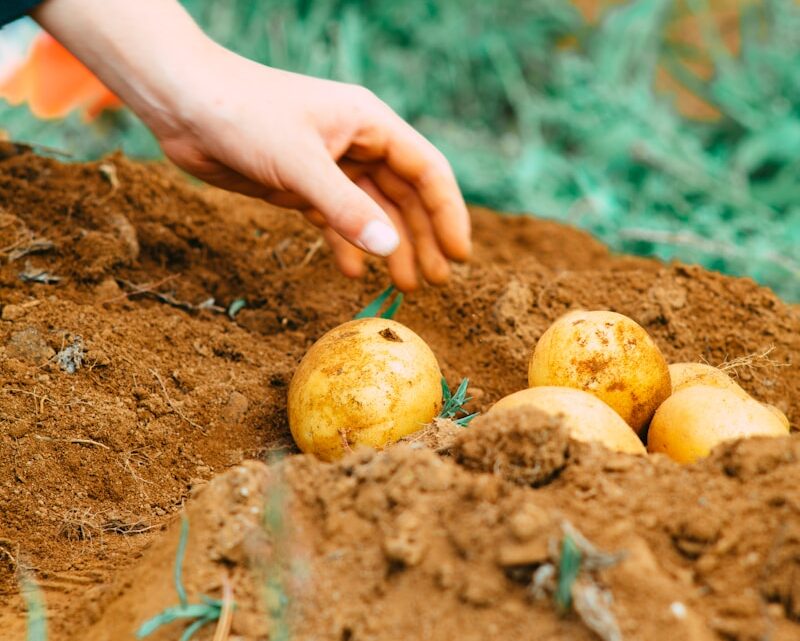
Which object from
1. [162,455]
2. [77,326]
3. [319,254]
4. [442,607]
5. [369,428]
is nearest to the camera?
[442,607]

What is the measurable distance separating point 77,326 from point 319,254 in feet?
3.71

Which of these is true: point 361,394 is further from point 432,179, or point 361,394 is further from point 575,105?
point 575,105

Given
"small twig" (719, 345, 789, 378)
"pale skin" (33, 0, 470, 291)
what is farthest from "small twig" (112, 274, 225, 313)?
"small twig" (719, 345, 789, 378)

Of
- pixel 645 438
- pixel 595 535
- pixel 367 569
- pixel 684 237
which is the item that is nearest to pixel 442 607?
pixel 367 569

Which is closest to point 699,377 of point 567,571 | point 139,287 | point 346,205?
point 346,205

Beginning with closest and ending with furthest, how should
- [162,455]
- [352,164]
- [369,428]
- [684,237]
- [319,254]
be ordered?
[369,428]
[162,455]
[352,164]
[319,254]
[684,237]

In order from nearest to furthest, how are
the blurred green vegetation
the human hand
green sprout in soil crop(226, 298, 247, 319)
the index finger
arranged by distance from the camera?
the human hand < the index finger < green sprout in soil crop(226, 298, 247, 319) < the blurred green vegetation

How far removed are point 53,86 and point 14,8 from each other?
10.00ft

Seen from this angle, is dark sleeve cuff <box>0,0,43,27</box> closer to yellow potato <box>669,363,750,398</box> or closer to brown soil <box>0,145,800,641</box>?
brown soil <box>0,145,800,641</box>

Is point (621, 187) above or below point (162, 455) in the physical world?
below

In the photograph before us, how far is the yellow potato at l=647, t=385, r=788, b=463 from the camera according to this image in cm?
201

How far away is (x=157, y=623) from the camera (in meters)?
1.56

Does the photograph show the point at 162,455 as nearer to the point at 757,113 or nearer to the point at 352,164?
the point at 352,164

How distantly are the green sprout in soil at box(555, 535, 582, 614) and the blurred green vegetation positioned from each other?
3.11 metres
